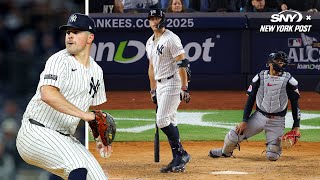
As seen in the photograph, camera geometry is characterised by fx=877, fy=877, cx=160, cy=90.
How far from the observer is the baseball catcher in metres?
7.05

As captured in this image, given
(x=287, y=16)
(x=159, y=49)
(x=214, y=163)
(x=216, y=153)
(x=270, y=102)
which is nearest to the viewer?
(x=159, y=49)

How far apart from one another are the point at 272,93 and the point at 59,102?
565 centimetres

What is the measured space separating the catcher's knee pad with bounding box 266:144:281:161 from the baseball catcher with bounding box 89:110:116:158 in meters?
5.03

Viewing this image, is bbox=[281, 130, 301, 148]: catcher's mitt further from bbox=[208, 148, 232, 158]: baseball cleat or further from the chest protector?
bbox=[208, 148, 232, 158]: baseball cleat

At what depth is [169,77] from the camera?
11.2m

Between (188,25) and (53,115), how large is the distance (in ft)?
42.1

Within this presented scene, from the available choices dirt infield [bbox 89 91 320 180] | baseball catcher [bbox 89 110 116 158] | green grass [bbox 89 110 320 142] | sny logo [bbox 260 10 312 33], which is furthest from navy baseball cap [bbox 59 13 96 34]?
sny logo [bbox 260 10 312 33]

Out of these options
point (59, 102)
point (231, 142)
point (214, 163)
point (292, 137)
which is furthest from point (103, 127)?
point (292, 137)

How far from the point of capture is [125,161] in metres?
11.9

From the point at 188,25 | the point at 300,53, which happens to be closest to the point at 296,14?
the point at 300,53

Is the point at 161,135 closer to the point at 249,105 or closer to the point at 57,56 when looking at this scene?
the point at 249,105

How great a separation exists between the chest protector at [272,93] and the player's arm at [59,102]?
5423 millimetres

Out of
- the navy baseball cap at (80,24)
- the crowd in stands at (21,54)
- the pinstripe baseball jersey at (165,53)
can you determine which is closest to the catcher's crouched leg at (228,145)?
the pinstripe baseball jersey at (165,53)

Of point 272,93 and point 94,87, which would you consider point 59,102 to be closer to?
point 94,87
